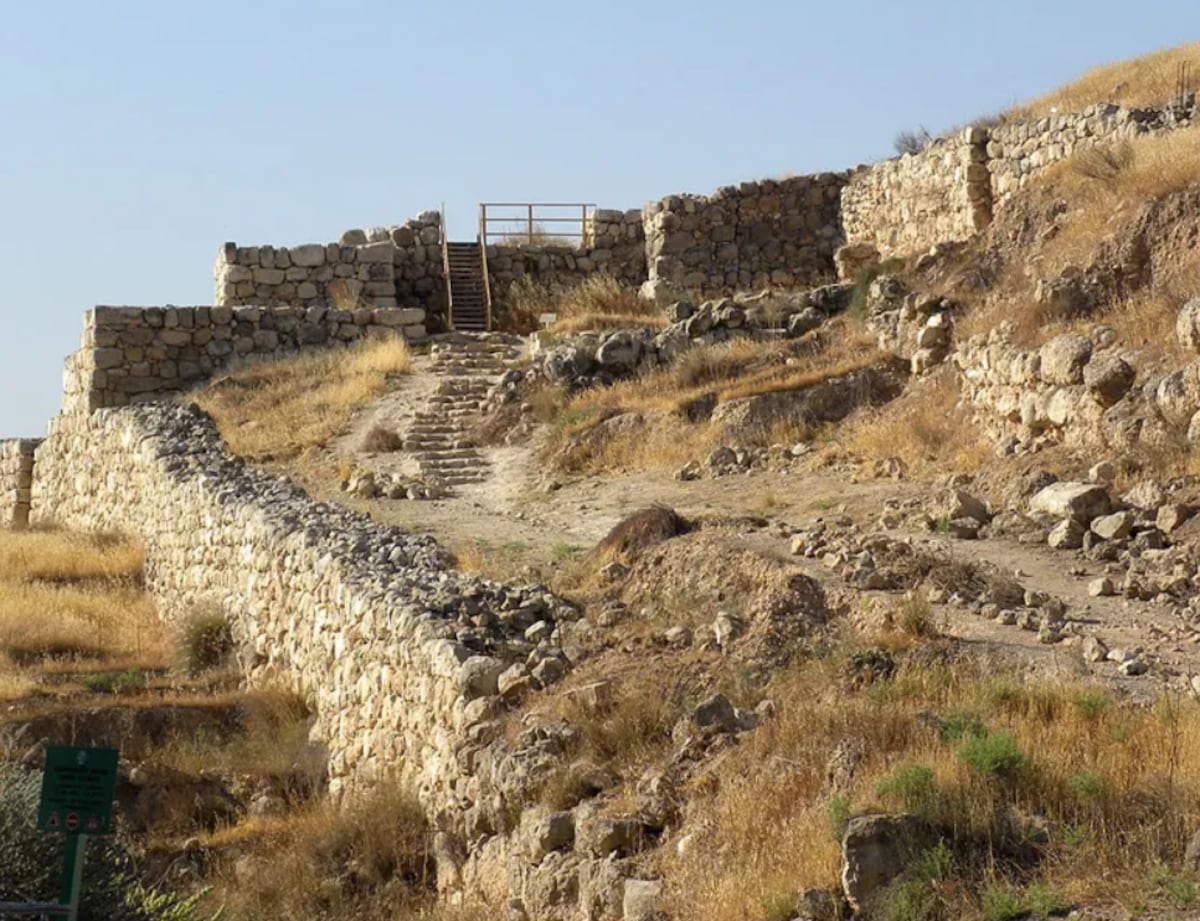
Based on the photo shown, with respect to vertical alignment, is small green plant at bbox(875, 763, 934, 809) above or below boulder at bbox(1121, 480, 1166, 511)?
below

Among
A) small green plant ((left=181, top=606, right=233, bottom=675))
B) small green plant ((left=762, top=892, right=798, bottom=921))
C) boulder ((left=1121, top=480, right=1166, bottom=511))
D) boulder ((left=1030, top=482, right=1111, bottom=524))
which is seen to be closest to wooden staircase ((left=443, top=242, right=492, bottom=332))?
small green plant ((left=181, top=606, right=233, bottom=675))

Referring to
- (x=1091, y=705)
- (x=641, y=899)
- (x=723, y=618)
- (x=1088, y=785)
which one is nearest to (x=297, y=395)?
(x=723, y=618)

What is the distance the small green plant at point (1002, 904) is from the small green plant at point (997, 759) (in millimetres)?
744

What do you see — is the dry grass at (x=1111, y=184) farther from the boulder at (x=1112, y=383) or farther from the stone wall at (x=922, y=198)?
the stone wall at (x=922, y=198)

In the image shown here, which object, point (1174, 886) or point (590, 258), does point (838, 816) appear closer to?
Result: point (1174, 886)

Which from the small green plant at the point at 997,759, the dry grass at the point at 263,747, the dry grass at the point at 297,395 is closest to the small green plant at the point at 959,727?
the small green plant at the point at 997,759

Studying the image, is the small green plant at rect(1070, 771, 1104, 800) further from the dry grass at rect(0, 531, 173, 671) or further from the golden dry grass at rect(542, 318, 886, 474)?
the golden dry grass at rect(542, 318, 886, 474)

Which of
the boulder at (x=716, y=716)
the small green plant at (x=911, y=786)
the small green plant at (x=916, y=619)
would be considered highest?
the small green plant at (x=916, y=619)

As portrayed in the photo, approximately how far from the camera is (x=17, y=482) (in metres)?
27.4

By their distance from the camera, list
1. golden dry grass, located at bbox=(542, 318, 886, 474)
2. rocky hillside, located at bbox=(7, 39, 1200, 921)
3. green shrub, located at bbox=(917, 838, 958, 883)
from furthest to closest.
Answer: golden dry grass, located at bbox=(542, 318, 886, 474), rocky hillside, located at bbox=(7, 39, 1200, 921), green shrub, located at bbox=(917, 838, 958, 883)

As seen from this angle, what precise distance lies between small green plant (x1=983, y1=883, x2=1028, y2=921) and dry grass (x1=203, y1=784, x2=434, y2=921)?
3966mm

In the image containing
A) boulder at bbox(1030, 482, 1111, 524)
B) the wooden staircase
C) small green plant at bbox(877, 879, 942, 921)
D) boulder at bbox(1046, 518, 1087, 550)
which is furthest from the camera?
the wooden staircase

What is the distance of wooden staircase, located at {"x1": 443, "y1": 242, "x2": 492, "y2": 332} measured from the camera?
29.2 metres

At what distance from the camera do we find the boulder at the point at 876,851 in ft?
25.1
